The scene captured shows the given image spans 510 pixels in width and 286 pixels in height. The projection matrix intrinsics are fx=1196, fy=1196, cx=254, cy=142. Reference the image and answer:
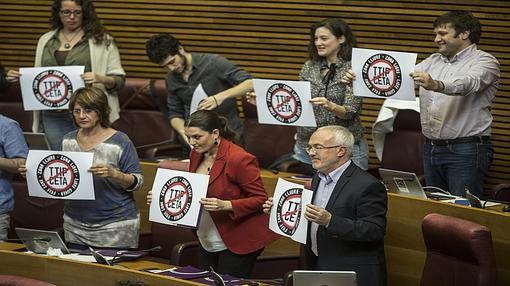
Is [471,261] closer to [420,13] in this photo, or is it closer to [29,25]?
[420,13]

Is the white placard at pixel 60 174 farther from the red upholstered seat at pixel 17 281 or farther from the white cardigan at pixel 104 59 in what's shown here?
the white cardigan at pixel 104 59

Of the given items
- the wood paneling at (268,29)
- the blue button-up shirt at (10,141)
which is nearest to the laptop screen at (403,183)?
the wood paneling at (268,29)

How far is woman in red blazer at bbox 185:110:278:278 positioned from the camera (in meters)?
6.13

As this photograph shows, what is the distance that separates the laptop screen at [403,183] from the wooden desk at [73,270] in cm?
142

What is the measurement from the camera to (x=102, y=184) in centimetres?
644

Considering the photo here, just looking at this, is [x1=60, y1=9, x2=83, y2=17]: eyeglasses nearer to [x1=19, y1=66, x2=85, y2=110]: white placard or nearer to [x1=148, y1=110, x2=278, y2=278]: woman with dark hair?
[x1=19, y1=66, x2=85, y2=110]: white placard

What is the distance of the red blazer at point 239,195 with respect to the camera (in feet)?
20.1

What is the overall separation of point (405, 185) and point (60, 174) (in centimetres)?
188

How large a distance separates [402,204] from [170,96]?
1938mm

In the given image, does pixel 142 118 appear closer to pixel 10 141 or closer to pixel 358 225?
pixel 10 141

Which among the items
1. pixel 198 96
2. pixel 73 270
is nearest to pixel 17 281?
pixel 73 270

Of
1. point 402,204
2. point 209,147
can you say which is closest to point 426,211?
point 402,204

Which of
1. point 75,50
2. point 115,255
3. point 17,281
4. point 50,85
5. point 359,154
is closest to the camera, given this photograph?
point 17,281

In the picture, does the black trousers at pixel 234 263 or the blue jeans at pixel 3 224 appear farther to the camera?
the blue jeans at pixel 3 224
